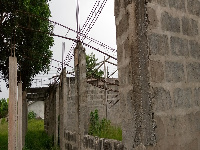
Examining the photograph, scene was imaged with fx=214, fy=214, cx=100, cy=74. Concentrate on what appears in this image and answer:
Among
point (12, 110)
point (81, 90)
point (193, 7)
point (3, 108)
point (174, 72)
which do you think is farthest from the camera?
point (3, 108)

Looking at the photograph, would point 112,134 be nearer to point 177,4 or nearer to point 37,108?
point 177,4

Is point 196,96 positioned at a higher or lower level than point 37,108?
higher

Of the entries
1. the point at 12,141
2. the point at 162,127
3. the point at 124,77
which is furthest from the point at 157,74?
the point at 12,141

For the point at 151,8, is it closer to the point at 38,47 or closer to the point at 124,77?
the point at 124,77

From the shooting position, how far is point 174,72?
218cm

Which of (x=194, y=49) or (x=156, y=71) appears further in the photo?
(x=194, y=49)

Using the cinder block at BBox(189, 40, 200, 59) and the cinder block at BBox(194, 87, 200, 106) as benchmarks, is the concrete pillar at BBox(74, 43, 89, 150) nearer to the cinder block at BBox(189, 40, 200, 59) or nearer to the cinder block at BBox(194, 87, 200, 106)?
the cinder block at BBox(194, 87, 200, 106)

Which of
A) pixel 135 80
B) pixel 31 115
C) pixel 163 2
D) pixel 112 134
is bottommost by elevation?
pixel 31 115

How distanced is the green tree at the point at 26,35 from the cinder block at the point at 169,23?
9.47 m

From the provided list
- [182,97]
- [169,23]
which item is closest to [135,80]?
[182,97]

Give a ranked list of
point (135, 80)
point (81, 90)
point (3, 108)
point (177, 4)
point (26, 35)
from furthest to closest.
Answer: point (3, 108) < point (26, 35) < point (81, 90) < point (177, 4) < point (135, 80)

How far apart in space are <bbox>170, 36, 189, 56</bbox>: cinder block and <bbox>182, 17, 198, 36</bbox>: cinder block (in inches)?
4.8

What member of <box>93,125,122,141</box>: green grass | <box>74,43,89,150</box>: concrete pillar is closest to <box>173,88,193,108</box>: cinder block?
<box>93,125,122,141</box>: green grass

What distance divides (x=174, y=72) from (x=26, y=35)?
1152 centimetres
